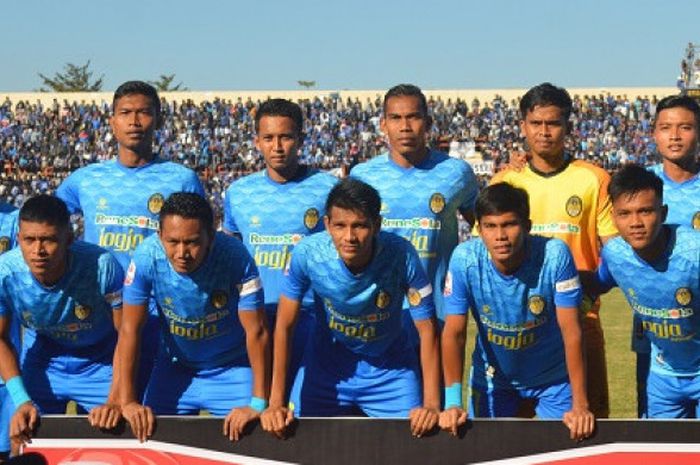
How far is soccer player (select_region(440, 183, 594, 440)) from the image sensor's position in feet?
17.4

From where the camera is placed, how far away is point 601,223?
621 centimetres

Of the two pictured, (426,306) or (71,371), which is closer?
(426,306)

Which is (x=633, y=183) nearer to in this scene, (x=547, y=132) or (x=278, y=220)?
(x=547, y=132)

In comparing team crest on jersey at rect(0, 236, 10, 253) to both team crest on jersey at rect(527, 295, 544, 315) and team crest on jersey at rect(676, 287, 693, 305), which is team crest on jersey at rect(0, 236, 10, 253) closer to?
team crest on jersey at rect(527, 295, 544, 315)

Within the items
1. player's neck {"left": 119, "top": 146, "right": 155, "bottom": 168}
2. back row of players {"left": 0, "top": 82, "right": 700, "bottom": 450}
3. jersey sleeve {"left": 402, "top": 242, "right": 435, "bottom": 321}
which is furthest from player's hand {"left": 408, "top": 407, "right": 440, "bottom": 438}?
player's neck {"left": 119, "top": 146, "right": 155, "bottom": 168}

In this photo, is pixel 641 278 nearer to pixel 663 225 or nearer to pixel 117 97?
pixel 663 225

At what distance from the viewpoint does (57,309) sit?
19.2 ft

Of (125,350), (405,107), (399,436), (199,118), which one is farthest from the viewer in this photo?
(199,118)

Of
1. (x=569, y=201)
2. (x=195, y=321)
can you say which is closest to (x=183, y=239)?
(x=195, y=321)

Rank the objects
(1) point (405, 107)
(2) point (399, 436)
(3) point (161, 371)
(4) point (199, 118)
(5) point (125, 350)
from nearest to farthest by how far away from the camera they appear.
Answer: (2) point (399, 436)
(5) point (125, 350)
(3) point (161, 371)
(1) point (405, 107)
(4) point (199, 118)

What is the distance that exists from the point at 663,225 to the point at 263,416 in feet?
7.86

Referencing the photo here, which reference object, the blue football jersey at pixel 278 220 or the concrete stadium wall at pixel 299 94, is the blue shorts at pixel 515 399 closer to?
the blue football jersey at pixel 278 220

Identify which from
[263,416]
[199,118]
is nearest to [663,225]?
[263,416]

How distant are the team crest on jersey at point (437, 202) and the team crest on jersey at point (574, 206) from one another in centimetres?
79
